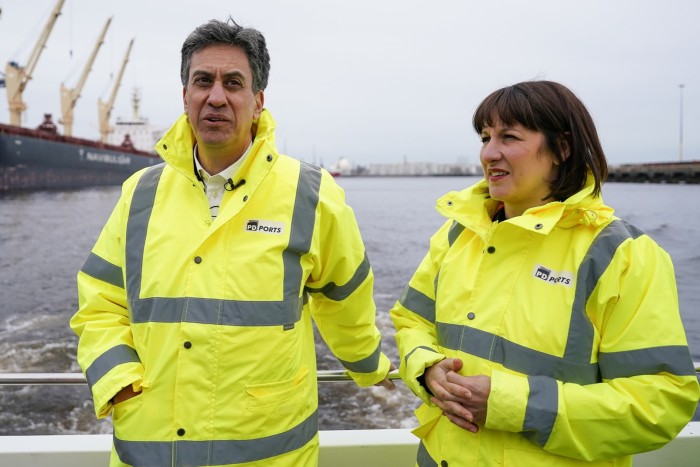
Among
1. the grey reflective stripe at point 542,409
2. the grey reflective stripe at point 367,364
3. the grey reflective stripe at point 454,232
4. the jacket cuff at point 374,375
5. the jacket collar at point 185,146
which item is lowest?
the jacket cuff at point 374,375

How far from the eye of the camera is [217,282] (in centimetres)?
150

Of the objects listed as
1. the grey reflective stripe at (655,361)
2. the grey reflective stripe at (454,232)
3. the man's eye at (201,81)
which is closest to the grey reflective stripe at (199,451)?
the grey reflective stripe at (454,232)

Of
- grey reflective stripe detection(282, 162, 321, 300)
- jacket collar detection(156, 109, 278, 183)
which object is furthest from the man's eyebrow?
grey reflective stripe detection(282, 162, 321, 300)

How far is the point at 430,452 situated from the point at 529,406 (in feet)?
1.33

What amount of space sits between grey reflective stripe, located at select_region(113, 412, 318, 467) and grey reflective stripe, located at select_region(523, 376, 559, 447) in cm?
68

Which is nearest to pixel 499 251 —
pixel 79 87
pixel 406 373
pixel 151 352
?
pixel 406 373

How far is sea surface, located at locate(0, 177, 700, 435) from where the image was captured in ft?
16.6

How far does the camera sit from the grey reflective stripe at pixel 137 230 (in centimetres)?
157

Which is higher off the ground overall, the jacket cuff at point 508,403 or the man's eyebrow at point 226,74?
the man's eyebrow at point 226,74

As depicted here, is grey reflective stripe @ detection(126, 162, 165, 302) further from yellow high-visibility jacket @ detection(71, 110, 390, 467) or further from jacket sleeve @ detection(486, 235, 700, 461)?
jacket sleeve @ detection(486, 235, 700, 461)

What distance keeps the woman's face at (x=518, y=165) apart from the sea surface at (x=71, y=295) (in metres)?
3.77

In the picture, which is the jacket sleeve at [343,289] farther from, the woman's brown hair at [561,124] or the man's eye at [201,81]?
the woman's brown hair at [561,124]

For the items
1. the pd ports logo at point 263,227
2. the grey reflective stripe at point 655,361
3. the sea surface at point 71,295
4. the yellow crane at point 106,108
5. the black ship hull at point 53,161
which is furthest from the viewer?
the yellow crane at point 106,108

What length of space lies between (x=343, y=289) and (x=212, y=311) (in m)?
0.45
